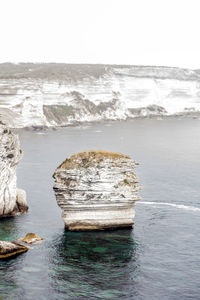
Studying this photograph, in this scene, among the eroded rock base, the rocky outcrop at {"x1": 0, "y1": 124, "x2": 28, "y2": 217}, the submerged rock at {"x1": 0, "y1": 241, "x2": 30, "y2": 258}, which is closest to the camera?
the submerged rock at {"x1": 0, "y1": 241, "x2": 30, "y2": 258}

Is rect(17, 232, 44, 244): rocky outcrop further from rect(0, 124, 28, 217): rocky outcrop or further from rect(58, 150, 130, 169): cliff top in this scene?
rect(0, 124, 28, 217): rocky outcrop

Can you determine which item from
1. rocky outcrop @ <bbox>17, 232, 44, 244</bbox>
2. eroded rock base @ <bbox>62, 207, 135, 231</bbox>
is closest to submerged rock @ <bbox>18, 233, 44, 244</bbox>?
rocky outcrop @ <bbox>17, 232, 44, 244</bbox>

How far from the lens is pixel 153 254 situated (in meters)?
47.2

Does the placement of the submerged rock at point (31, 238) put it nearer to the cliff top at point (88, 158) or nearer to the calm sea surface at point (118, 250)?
the calm sea surface at point (118, 250)

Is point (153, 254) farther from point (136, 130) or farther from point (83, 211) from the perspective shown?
point (136, 130)

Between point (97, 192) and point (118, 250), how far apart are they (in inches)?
295

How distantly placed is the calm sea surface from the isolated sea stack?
1.50m

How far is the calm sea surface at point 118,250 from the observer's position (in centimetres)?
3981

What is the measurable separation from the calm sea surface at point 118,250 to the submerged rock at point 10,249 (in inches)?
30.8

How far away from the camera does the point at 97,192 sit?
53.1m

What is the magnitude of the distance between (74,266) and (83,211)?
9963 millimetres

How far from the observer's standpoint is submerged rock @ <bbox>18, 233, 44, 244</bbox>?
2000 inches

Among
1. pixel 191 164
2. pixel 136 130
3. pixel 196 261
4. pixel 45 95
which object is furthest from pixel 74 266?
pixel 45 95

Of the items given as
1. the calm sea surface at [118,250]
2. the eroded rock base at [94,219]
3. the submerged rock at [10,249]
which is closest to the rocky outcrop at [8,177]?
the calm sea surface at [118,250]
